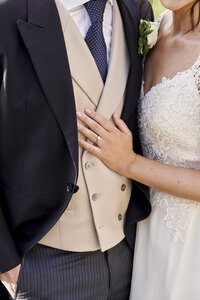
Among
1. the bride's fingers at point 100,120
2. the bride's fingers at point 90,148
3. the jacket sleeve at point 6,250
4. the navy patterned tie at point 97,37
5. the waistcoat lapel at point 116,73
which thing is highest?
the navy patterned tie at point 97,37

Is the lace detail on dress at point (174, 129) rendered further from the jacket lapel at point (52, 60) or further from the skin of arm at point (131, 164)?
the jacket lapel at point (52, 60)

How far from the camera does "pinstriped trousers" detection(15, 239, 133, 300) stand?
2016 mm

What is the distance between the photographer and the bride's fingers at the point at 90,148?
77.2 inches

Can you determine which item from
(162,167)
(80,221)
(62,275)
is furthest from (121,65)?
(62,275)

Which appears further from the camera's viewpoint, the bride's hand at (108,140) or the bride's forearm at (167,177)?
the bride's forearm at (167,177)

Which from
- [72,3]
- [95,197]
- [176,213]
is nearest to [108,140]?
[95,197]

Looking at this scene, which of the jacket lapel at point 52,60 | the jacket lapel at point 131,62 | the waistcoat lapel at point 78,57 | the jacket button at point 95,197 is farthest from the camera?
the jacket lapel at point 131,62

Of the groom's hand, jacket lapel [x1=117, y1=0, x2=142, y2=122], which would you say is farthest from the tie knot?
the groom's hand

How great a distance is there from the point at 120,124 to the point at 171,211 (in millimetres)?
510

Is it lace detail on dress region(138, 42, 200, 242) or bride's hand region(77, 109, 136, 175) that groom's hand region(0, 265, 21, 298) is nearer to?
bride's hand region(77, 109, 136, 175)

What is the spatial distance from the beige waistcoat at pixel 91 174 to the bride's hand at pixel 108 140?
0.12 feet

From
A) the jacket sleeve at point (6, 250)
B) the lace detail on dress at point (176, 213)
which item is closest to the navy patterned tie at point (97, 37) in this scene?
the lace detail on dress at point (176, 213)

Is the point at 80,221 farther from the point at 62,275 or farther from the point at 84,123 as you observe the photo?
the point at 84,123

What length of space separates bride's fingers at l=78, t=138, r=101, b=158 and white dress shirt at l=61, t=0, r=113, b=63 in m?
0.43
